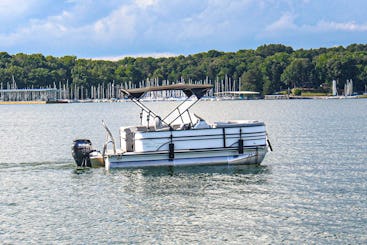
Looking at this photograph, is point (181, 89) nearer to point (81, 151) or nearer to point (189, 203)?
point (81, 151)

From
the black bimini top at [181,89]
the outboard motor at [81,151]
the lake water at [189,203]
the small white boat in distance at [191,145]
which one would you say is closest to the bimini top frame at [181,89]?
the black bimini top at [181,89]

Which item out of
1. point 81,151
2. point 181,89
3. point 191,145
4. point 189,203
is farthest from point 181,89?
point 189,203

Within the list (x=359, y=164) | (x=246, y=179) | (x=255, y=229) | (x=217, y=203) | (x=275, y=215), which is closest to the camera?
(x=255, y=229)

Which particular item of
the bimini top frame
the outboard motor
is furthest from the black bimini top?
the outboard motor

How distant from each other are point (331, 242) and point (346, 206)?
15.9 feet

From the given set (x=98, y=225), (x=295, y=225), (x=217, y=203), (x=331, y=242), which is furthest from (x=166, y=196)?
(x=331, y=242)

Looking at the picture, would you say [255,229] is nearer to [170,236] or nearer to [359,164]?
[170,236]

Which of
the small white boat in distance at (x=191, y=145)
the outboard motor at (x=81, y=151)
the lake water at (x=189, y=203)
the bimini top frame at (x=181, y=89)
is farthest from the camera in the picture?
the bimini top frame at (x=181, y=89)

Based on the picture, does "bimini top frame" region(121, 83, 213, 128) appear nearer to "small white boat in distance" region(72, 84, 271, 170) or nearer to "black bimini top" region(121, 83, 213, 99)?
"black bimini top" region(121, 83, 213, 99)

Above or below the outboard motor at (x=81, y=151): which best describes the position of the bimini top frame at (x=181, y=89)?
above

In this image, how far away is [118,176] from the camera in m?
33.7

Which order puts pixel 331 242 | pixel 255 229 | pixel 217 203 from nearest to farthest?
pixel 331 242, pixel 255 229, pixel 217 203

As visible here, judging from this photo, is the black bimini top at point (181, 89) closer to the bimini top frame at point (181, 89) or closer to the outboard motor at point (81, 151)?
the bimini top frame at point (181, 89)

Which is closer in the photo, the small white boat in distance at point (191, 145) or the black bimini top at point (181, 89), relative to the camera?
the small white boat in distance at point (191, 145)
